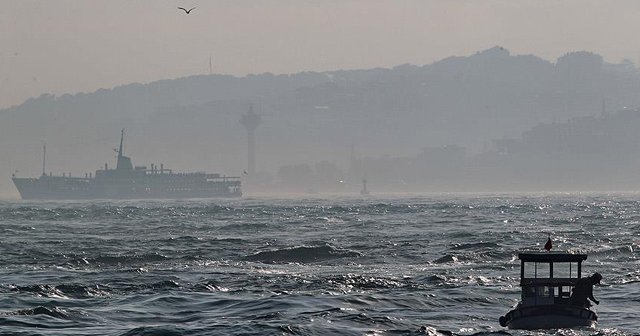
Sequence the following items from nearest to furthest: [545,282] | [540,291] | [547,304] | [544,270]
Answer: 1. [547,304]
2. [545,282]
3. [540,291]
4. [544,270]

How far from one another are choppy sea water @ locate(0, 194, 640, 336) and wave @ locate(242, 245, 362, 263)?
9 cm

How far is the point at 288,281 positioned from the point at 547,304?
2306 centimetres

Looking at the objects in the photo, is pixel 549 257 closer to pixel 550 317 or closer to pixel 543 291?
pixel 543 291

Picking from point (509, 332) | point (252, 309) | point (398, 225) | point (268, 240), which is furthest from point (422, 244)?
point (509, 332)

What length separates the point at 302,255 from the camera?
86625 mm

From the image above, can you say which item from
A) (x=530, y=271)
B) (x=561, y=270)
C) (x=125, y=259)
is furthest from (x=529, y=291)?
(x=125, y=259)

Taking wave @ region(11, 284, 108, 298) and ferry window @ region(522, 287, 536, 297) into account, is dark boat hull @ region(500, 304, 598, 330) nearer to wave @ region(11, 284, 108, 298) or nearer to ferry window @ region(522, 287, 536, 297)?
ferry window @ region(522, 287, 536, 297)

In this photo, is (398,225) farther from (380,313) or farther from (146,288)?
(380,313)

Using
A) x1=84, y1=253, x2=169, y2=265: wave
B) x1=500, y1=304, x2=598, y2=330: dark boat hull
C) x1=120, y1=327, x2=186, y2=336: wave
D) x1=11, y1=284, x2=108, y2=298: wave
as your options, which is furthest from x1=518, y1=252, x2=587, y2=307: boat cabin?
x1=84, y1=253, x2=169, y2=265: wave

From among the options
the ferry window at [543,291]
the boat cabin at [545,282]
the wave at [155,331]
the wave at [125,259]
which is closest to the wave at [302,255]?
the wave at [125,259]

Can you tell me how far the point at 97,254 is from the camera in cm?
8875

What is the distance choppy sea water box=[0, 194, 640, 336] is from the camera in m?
48.1

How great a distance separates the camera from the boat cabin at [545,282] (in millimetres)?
45000

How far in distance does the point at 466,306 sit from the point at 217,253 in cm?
3803
